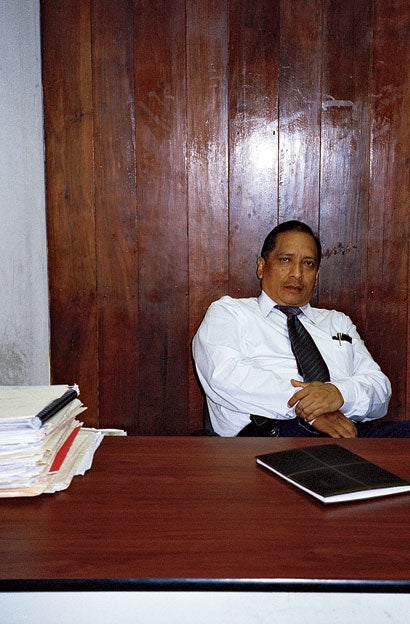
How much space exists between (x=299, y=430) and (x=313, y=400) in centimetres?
16

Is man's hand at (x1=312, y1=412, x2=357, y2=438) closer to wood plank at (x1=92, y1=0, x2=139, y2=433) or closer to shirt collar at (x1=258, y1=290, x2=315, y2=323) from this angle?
shirt collar at (x1=258, y1=290, x2=315, y2=323)

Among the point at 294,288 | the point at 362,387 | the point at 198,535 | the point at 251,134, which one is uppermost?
the point at 251,134

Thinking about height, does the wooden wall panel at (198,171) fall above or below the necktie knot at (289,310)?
above

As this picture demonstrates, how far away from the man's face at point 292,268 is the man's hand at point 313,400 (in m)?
0.46

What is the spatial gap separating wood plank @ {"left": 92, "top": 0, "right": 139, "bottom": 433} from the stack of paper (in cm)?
124

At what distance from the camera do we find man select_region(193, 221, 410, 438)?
1.86m

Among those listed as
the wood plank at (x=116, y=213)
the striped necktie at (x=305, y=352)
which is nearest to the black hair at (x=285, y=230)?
the striped necktie at (x=305, y=352)

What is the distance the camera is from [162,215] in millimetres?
2318

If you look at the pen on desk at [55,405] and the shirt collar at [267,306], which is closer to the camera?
the pen on desk at [55,405]

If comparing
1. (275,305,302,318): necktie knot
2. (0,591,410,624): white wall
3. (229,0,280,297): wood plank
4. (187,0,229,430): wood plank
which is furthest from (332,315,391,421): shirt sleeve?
(0,591,410,624): white wall

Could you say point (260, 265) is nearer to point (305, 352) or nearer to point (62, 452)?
point (305, 352)

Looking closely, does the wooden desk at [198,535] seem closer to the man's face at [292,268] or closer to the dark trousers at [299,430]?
the dark trousers at [299,430]

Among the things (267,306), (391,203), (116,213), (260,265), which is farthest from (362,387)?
(116,213)

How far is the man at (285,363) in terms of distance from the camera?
1860 millimetres
